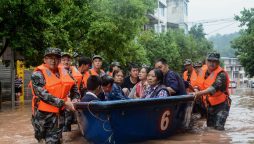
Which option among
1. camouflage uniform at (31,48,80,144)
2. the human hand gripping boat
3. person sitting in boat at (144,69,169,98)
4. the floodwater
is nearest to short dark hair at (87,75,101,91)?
the human hand gripping boat

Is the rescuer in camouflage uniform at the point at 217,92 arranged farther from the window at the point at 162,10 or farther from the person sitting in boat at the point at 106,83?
the window at the point at 162,10

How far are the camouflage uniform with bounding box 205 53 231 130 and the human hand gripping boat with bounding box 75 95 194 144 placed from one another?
1.00 metres

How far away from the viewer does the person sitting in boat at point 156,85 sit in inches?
321

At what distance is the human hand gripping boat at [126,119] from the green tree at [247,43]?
24775 mm

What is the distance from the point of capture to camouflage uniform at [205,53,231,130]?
29.8ft

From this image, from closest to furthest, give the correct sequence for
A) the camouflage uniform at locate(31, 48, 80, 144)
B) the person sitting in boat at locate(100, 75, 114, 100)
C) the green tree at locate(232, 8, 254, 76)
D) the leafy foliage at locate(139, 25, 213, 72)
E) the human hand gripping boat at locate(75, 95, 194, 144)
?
the camouflage uniform at locate(31, 48, 80, 144), the human hand gripping boat at locate(75, 95, 194, 144), the person sitting in boat at locate(100, 75, 114, 100), the green tree at locate(232, 8, 254, 76), the leafy foliage at locate(139, 25, 213, 72)

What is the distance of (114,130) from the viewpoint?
7.13 meters

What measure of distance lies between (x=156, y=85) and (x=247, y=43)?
2512 cm

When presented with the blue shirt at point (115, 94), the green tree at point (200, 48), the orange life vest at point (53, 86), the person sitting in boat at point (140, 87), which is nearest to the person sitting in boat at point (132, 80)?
the person sitting in boat at point (140, 87)

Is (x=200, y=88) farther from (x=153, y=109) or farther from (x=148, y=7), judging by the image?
(x=148, y=7)

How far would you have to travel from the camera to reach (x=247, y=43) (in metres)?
32.1

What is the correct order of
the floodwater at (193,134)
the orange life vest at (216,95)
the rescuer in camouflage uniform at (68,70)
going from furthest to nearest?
the orange life vest at (216,95)
the rescuer in camouflage uniform at (68,70)
the floodwater at (193,134)

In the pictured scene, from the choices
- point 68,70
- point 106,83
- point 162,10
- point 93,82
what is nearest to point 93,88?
point 93,82

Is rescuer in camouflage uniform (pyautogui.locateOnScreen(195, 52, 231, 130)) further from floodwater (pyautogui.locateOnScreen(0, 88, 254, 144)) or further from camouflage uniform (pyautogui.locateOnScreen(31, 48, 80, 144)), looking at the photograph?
camouflage uniform (pyautogui.locateOnScreen(31, 48, 80, 144))
